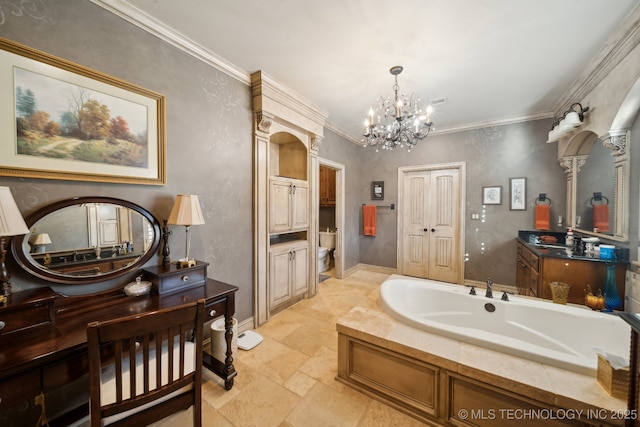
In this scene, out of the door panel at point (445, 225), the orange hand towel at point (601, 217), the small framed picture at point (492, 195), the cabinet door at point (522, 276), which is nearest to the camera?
the orange hand towel at point (601, 217)

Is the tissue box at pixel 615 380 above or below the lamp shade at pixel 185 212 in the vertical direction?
below

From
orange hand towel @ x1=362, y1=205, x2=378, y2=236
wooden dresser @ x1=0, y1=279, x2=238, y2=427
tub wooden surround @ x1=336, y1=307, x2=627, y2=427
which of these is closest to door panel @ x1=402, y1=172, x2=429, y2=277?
orange hand towel @ x1=362, y1=205, x2=378, y2=236

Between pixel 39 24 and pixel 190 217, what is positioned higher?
pixel 39 24

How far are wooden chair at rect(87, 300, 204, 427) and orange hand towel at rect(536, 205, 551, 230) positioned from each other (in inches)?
168

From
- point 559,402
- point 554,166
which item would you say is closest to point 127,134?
point 559,402

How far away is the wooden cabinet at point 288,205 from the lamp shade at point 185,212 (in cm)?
98

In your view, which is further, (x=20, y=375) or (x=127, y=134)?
(x=127, y=134)

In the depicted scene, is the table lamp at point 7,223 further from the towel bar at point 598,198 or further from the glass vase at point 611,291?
the towel bar at point 598,198

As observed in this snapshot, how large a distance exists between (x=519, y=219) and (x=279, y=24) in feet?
13.2

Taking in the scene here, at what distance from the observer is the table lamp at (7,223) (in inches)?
39.6

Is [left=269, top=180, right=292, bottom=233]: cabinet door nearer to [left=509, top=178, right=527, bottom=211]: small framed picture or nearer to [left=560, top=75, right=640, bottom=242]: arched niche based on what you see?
[left=560, top=75, right=640, bottom=242]: arched niche

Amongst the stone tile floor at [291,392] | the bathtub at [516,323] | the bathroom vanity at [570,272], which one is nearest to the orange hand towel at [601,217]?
the bathroom vanity at [570,272]

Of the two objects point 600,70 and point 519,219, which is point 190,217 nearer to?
point 600,70

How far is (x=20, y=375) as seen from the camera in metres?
0.91
